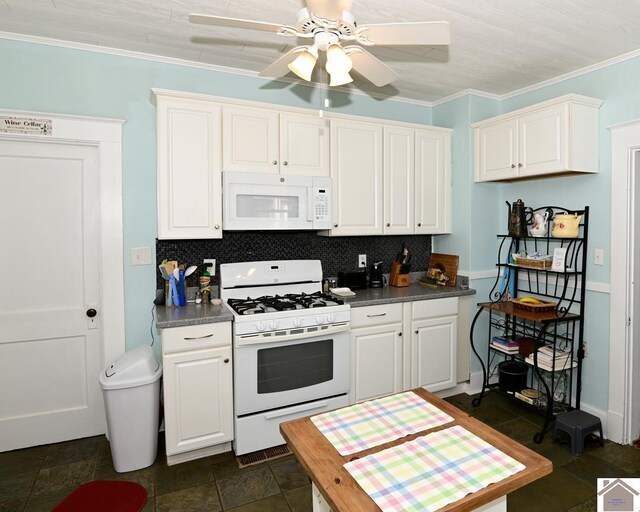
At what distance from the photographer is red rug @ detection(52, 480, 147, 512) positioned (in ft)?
6.78

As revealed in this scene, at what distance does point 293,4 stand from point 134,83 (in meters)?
1.32

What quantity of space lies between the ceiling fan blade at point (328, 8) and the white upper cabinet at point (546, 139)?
2.03 m

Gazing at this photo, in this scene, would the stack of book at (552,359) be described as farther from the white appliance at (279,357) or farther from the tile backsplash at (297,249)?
the white appliance at (279,357)

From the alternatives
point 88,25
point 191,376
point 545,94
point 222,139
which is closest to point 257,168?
point 222,139

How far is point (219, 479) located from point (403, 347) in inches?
62.8

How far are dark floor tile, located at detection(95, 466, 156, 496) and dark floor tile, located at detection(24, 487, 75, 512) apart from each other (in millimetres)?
168

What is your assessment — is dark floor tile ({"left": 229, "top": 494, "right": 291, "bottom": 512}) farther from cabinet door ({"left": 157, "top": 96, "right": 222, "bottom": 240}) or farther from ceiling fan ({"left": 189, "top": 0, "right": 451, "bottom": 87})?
ceiling fan ({"left": 189, "top": 0, "right": 451, "bottom": 87})

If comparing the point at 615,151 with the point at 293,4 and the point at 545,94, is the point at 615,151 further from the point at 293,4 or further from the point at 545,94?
the point at 293,4

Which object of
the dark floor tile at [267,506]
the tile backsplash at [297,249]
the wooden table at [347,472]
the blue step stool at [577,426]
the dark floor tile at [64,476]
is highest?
the tile backsplash at [297,249]

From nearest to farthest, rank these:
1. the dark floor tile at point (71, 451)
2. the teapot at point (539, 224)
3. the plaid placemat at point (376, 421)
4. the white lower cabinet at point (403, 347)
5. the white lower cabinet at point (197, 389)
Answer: the plaid placemat at point (376, 421)
the white lower cabinet at point (197, 389)
the dark floor tile at point (71, 451)
the white lower cabinet at point (403, 347)
the teapot at point (539, 224)

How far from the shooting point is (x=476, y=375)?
11.6ft

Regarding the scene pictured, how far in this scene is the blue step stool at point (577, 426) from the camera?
8.35ft

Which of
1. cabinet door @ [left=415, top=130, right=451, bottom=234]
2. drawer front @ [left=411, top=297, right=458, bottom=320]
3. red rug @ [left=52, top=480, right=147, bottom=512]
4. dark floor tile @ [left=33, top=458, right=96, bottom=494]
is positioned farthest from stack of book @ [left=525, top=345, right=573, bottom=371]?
dark floor tile @ [left=33, top=458, right=96, bottom=494]

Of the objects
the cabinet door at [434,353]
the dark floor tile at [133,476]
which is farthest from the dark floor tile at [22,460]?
the cabinet door at [434,353]
